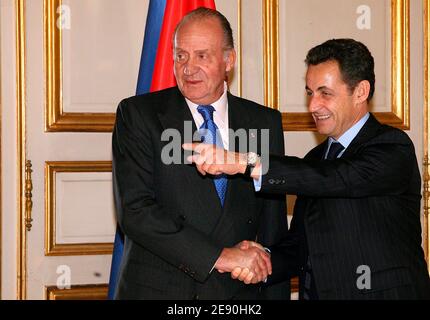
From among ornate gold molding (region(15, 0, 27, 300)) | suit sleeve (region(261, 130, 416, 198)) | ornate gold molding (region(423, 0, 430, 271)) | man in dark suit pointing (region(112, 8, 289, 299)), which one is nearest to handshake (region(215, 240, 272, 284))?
man in dark suit pointing (region(112, 8, 289, 299))

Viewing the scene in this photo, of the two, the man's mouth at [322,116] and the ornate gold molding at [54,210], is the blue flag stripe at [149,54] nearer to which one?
the ornate gold molding at [54,210]

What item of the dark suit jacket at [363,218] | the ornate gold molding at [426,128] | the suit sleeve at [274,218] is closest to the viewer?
the dark suit jacket at [363,218]

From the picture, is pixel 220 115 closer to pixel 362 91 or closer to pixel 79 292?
pixel 362 91

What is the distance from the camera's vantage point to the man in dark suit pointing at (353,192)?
7.77ft

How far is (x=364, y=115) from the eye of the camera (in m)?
2.60

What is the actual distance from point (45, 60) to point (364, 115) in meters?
2.15

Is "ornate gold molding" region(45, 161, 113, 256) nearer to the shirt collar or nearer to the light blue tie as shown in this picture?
the light blue tie

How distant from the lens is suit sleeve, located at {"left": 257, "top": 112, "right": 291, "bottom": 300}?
8.99 feet

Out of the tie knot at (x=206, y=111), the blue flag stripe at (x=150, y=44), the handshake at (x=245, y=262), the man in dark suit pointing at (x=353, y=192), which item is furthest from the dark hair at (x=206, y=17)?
the blue flag stripe at (x=150, y=44)

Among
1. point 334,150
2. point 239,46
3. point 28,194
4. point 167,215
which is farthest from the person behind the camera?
point 239,46

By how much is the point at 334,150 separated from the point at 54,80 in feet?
6.70

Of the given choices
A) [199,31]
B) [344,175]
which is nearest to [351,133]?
[344,175]

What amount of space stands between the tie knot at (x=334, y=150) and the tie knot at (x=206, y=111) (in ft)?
1.45

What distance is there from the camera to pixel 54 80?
4.11 metres
